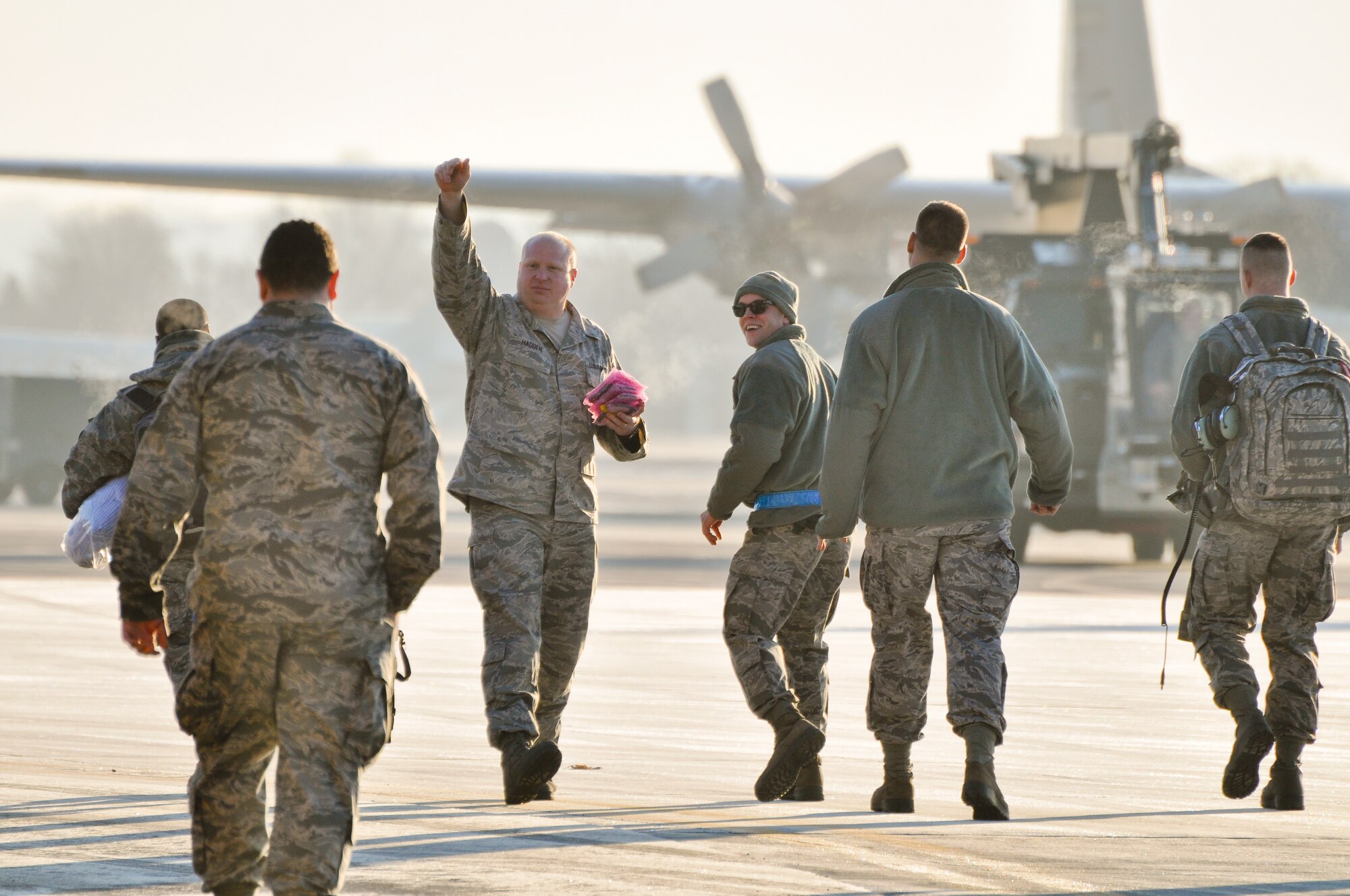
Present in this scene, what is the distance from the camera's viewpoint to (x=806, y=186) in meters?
28.8

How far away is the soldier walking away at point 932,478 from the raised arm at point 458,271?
1220 mm

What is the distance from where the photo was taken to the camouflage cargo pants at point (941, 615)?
18.3ft

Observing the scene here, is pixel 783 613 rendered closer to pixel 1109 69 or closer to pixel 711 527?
pixel 711 527

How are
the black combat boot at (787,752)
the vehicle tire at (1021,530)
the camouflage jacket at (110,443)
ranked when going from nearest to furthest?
the camouflage jacket at (110,443)
the black combat boot at (787,752)
the vehicle tire at (1021,530)

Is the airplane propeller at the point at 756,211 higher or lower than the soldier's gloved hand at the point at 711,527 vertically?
higher

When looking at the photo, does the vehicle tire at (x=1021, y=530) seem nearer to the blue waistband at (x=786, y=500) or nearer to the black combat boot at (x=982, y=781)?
the blue waistband at (x=786, y=500)

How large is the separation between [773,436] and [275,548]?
253 centimetres

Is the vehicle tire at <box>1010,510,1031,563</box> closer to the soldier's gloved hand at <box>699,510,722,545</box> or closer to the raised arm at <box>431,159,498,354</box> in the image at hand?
the soldier's gloved hand at <box>699,510,722,545</box>

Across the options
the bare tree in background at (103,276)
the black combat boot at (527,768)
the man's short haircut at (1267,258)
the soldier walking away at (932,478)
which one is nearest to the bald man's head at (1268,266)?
the man's short haircut at (1267,258)

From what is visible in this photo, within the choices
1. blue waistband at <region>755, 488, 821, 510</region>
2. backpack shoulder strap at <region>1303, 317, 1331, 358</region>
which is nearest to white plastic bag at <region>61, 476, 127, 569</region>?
blue waistband at <region>755, 488, 821, 510</region>

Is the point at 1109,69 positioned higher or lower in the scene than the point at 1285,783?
higher

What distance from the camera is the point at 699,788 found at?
6055 mm

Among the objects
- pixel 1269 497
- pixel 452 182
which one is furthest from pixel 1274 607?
pixel 452 182

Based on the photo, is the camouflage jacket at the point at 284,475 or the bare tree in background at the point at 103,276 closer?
the camouflage jacket at the point at 284,475
